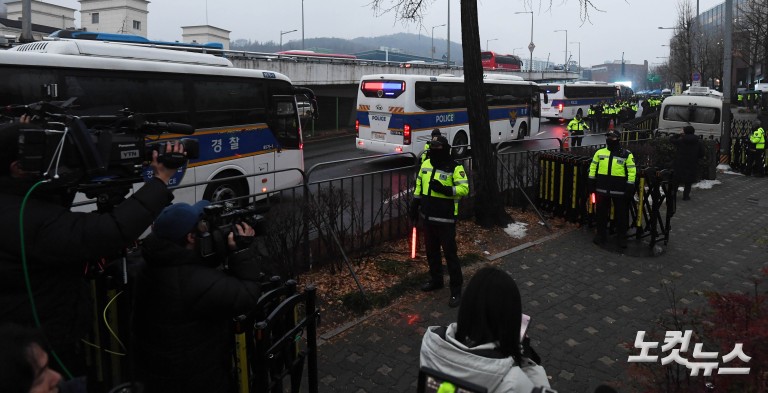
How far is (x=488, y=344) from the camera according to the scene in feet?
7.34

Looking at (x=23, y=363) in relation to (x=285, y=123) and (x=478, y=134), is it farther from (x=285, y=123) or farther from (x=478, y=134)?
(x=285, y=123)

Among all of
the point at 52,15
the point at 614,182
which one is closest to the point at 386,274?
the point at 614,182

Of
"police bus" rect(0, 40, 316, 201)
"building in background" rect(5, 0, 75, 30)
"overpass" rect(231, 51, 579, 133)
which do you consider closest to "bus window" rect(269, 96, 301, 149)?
"police bus" rect(0, 40, 316, 201)

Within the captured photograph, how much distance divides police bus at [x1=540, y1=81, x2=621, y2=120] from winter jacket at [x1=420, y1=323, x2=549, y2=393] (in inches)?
1322

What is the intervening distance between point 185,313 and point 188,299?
89 mm

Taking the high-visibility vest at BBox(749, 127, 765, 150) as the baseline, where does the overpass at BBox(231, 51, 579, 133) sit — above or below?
above

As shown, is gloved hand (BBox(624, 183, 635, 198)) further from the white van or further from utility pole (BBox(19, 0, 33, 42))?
utility pole (BBox(19, 0, 33, 42))

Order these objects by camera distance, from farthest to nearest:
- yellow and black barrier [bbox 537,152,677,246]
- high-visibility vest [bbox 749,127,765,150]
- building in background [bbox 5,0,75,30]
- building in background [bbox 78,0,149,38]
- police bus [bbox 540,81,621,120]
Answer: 1. building in background [bbox 78,0,149,38]
2. building in background [bbox 5,0,75,30]
3. police bus [bbox 540,81,621,120]
4. high-visibility vest [bbox 749,127,765,150]
5. yellow and black barrier [bbox 537,152,677,246]

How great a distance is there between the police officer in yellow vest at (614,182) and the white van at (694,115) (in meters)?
12.6

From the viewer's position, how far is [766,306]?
3.63 metres

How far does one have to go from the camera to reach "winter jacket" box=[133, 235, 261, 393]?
2598mm

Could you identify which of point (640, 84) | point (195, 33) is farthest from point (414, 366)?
point (640, 84)

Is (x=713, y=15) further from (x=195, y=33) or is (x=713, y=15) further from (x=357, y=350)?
(x=357, y=350)

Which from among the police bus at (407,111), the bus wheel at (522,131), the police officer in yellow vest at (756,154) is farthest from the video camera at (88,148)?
the bus wheel at (522,131)
